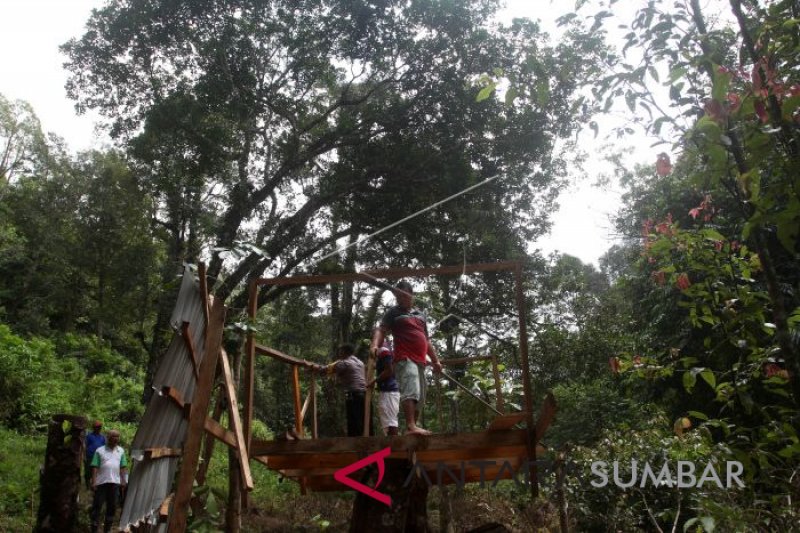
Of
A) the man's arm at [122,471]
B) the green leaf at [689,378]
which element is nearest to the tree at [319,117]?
the man's arm at [122,471]

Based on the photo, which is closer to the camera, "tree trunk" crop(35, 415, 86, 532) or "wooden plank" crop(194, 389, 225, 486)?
"wooden plank" crop(194, 389, 225, 486)

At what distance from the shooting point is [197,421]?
117 inches

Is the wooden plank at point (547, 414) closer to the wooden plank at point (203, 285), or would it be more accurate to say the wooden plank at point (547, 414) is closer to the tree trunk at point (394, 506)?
the tree trunk at point (394, 506)

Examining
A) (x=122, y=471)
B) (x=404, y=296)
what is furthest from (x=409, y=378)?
(x=122, y=471)

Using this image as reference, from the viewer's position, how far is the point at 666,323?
1066cm

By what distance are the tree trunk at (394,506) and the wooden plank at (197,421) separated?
4.01ft

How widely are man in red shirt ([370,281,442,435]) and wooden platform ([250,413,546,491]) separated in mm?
348

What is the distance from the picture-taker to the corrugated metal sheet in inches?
111

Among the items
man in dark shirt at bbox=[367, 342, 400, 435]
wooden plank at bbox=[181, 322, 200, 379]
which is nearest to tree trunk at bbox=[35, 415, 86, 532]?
man in dark shirt at bbox=[367, 342, 400, 435]

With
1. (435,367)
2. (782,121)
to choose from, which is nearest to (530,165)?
(435,367)

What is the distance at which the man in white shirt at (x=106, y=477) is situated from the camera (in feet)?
24.2

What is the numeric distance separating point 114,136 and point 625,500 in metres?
11.5

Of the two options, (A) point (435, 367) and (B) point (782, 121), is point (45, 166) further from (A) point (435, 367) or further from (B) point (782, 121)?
(B) point (782, 121)

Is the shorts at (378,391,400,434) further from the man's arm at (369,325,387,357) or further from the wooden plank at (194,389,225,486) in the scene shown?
the wooden plank at (194,389,225,486)
